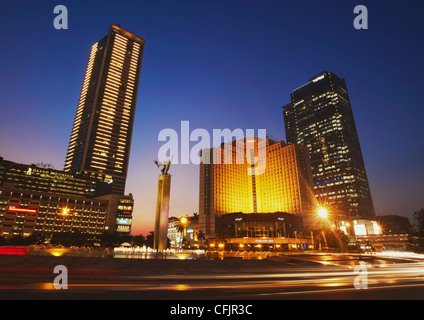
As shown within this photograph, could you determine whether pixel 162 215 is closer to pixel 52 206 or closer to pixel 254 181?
pixel 254 181

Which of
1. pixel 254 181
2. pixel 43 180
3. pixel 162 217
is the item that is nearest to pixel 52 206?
pixel 43 180

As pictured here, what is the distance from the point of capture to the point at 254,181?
16875cm

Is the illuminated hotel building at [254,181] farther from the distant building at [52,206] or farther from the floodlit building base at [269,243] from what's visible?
the distant building at [52,206]

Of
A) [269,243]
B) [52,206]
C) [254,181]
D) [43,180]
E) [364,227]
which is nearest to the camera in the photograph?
[269,243]

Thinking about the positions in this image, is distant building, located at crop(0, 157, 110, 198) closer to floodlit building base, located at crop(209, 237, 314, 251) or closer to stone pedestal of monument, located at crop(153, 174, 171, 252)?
floodlit building base, located at crop(209, 237, 314, 251)

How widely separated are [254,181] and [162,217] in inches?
5146

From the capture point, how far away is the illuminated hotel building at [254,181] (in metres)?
145

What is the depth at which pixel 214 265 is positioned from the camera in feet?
77.2

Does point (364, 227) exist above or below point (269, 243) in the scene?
above

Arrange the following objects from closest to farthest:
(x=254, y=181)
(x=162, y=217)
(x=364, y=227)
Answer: (x=162, y=217), (x=364, y=227), (x=254, y=181)

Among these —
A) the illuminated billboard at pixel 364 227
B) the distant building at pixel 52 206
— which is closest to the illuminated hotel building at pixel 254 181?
the illuminated billboard at pixel 364 227
